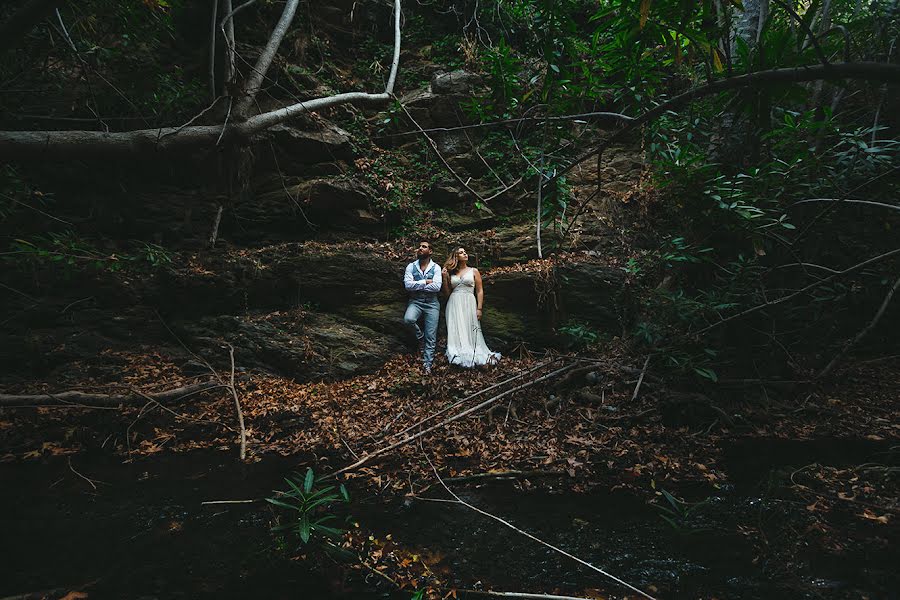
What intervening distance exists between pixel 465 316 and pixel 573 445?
3494 mm

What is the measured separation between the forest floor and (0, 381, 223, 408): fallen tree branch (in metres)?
0.17

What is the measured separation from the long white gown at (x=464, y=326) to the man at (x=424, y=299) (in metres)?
0.33

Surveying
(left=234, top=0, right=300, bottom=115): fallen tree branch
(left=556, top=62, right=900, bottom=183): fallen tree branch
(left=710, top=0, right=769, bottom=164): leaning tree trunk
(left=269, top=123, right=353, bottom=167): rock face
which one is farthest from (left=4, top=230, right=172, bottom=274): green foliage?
(left=710, top=0, right=769, bottom=164): leaning tree trunk

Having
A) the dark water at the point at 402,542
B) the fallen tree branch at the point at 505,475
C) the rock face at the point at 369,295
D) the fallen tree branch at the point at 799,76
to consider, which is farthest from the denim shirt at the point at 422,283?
the fallen tree branch at the point at 799,76

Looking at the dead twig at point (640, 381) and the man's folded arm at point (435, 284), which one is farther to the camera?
the man's folded arm at point (435, 284)

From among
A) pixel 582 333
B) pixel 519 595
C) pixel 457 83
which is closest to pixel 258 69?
pixel 519 595

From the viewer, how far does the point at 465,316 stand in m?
7.73

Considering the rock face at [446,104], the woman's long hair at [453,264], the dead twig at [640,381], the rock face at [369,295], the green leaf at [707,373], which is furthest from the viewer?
the rock face at [446,104]

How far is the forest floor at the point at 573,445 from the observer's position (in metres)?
2.96

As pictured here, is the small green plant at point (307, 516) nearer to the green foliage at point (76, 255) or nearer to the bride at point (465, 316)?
the green foliage at point (76, 255)

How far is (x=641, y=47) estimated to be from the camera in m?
2.41

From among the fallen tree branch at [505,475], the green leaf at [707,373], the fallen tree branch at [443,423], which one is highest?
the green leaf at [707,373]

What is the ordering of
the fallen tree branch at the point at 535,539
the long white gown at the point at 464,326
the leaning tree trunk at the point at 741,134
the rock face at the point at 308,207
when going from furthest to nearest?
1. the rock face at the point at 308,207
2. the long white gown at the point at 464,326
3. the leaning tree trunk at the point at 741,134
4. the fallen tree branch at the point at 535,539

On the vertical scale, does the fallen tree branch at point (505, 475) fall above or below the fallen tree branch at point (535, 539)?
below
